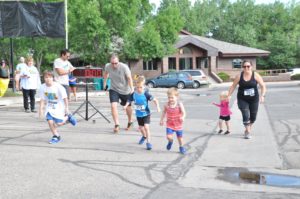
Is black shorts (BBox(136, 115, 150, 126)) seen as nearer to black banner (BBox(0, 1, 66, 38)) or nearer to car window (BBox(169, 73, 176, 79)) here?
black banner (BBox(0, 1, 66, 38))

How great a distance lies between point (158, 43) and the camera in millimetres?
36469

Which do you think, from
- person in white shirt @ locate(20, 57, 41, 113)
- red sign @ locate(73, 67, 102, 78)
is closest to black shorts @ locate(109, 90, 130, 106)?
red sign @ locate(73, 67, 102, 78)

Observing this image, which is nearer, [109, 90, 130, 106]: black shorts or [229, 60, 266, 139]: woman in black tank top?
[229, 60, 266, 139]: woman in black tank top

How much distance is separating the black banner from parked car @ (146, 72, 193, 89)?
19860 millimetres

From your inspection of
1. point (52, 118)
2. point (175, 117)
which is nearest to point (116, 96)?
point (52, 118)

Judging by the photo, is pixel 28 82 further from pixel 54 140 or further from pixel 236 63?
pixel 236 63

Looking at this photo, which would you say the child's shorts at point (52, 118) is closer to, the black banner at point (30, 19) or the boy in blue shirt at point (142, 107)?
the boy in blue shirt at point (142, 107)

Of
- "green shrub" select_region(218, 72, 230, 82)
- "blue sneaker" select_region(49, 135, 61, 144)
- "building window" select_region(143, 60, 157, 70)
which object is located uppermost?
"building window" select_region(143, 60, 157, 70)

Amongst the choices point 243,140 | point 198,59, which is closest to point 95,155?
point 243,140

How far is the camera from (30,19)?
20.9 metres

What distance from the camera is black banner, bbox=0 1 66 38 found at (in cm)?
2081

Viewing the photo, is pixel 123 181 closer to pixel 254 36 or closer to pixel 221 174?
pixel 221 174

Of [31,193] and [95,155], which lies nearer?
[31,193]

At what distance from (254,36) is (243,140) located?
63.3m
